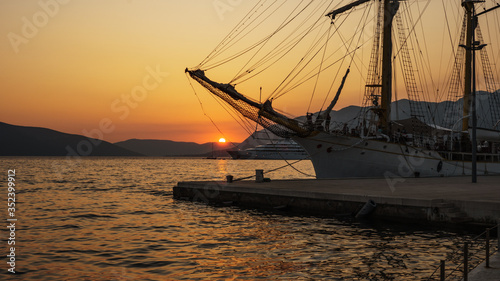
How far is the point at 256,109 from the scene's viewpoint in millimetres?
37062

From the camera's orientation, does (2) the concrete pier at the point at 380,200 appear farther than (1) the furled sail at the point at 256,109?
No

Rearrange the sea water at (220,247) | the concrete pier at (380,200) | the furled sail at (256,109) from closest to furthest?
the sea water at (220,247), the concrete pier at (380,200), the furled sail at (256,109)

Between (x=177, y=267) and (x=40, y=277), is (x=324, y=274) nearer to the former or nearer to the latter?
(x=177, y=267)

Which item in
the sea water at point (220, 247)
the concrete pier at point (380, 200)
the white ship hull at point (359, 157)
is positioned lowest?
the sea water at point (220, 247)

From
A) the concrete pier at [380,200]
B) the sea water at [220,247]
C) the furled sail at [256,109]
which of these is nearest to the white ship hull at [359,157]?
the furled sail at [256,109]

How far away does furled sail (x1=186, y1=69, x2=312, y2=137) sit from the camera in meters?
35.8

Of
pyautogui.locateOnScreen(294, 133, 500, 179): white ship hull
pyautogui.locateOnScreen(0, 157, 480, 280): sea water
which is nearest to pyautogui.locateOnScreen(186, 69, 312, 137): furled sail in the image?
pyautogui.locateOnScreen(294, 133, 500, 179): white ship hull

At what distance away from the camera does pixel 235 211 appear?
88.7ft

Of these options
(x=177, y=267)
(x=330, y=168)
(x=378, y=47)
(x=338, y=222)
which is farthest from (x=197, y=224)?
(x=378, y=47)

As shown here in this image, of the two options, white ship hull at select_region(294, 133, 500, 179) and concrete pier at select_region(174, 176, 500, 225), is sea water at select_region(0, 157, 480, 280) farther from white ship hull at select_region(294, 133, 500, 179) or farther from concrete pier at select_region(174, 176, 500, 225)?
white ship hull at select_region(294, 133, 500, 179)

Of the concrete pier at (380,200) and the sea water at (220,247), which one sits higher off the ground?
the concrete pier at (380,200)

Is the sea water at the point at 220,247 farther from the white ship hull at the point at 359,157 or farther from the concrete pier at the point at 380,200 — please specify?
the white ship hull at the point at 359,157

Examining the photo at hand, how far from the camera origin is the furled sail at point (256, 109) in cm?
3578

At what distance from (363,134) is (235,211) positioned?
637 inches
